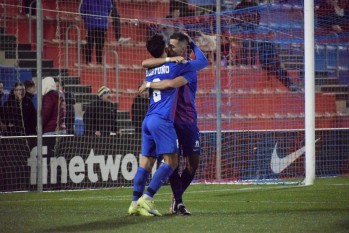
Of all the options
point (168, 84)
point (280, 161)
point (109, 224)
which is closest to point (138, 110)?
point (280, 161)

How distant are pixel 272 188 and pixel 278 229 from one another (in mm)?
7000

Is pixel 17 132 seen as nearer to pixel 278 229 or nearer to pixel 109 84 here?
pixel 109 84

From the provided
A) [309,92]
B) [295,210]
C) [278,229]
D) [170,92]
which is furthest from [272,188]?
[278,229]

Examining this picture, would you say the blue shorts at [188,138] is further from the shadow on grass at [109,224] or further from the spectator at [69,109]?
the spectator at [69,109]

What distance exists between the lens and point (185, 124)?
38.8ft

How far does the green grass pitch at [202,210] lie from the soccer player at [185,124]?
342mm

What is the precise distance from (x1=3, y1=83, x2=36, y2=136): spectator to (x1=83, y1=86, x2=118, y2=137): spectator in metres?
1.17

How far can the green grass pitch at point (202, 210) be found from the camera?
32.1 feet

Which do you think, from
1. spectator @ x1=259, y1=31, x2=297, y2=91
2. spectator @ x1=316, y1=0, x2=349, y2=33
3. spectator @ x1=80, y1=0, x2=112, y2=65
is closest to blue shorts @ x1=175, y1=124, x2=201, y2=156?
spectator @ x1=80, y1=0, x2=112, y2=65

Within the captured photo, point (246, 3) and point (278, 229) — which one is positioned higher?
point (246, 3)

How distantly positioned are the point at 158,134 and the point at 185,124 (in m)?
0.78

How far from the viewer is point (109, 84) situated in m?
20.7

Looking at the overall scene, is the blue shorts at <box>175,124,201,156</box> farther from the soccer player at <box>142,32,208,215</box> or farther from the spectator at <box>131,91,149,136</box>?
the spectator at <box>131,91,149,136</box>

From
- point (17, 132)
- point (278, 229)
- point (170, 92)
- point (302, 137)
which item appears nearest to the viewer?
point (278, 229)
